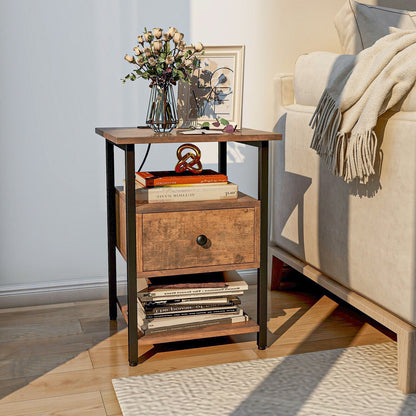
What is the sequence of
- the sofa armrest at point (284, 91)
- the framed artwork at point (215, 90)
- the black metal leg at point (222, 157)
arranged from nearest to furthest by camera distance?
the framed artwork at point (215, 90)
the black metal leg at point (222, 157)
the sofa armrest at point (284, 91)

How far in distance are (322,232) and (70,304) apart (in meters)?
0.84

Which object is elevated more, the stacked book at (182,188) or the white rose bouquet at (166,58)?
the white rose bouquet at (166,58)

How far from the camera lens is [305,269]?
186 centimetres

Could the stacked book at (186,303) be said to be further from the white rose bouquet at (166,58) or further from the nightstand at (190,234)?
the white rose bouquet at (166,58)

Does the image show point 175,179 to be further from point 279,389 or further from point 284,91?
point 284,91

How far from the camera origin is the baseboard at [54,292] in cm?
195

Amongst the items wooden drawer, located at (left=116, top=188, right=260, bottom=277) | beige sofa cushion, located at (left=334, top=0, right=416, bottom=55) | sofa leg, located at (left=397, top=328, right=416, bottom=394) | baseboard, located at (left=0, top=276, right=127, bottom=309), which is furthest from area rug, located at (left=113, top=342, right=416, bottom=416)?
beige sofa cushion, located at (left=334, top=0, right=416, bottom=55)

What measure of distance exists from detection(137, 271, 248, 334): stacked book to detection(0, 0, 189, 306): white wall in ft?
1.61

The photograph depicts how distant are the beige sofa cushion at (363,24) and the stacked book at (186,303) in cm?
88

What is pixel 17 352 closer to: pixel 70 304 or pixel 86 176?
pixel 70 304

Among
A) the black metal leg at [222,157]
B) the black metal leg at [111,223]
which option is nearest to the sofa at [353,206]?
the black metal leg at [222,157]

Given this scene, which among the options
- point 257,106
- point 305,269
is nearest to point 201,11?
point 257,106

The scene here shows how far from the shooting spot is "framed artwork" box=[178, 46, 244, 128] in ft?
5.36

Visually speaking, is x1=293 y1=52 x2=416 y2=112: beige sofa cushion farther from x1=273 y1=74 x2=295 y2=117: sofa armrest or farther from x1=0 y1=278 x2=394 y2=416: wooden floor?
x1=0 y1=278 x2=394 y2=416: wooden floor
